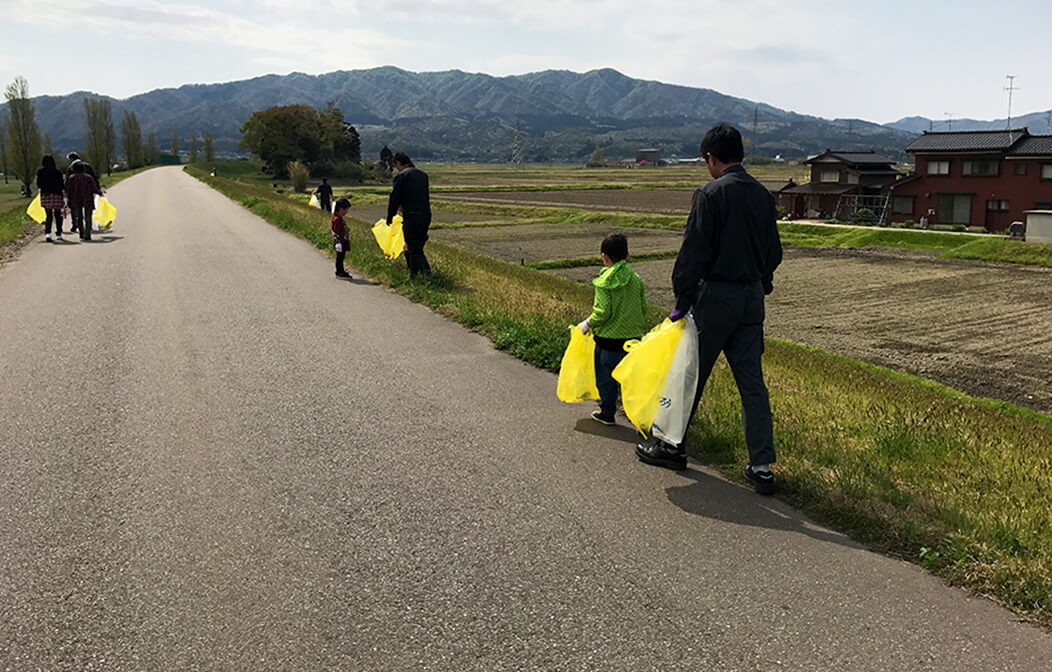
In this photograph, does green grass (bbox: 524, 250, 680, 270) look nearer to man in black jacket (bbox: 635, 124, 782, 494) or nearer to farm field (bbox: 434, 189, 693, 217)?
farm field (bbox: 434, 189, 693, 217)

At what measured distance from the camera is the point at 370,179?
105375 mm

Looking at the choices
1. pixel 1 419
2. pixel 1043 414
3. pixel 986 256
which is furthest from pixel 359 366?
pixel 986 256

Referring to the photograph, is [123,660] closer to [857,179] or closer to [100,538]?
[100,538]

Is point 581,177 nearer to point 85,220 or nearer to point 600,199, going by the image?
point 600,199

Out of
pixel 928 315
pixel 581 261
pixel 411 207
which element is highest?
pixel 411 207

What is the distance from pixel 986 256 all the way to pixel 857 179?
25.3 m

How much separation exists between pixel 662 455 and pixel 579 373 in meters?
1.39

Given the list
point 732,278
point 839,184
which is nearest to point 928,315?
point 732,278

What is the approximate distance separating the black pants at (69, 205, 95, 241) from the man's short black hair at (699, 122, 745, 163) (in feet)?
61.3

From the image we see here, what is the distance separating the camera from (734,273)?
5242 millimetres

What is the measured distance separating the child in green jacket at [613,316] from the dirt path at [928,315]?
9951 mm

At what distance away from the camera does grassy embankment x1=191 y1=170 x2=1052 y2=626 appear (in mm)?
4129

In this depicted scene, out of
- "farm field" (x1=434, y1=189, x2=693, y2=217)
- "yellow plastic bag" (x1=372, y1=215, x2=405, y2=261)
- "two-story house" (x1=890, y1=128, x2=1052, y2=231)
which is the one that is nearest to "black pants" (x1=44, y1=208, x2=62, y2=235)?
"yellow plastic bag" (x1=372, y1=215, x2=405, y2=261)

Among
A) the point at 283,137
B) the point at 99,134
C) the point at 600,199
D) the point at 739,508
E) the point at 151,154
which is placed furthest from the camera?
the point at 151,154
